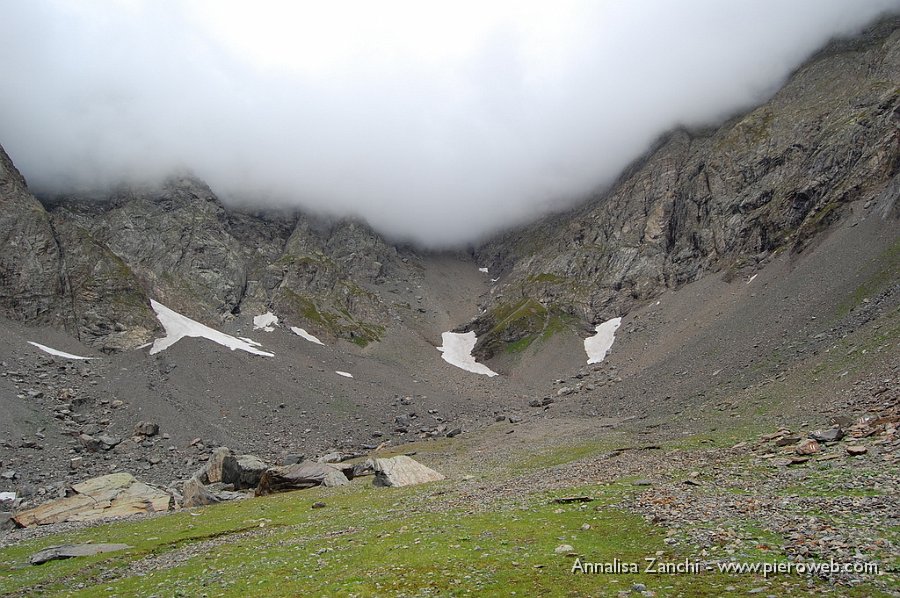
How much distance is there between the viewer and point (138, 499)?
5184cm

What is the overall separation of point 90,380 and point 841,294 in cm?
13199

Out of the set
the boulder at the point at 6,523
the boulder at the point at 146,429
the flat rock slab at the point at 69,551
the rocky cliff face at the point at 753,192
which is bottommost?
the boulder at the point at 6,523

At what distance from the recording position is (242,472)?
2367 inches

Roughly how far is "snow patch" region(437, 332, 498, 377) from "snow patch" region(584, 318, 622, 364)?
28616 mm

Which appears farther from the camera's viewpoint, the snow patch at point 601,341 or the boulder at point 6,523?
the snow patch at point 601,341

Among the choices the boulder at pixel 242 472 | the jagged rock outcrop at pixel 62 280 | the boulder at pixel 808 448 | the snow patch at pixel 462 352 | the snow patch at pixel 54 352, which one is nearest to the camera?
the boulder at pixel 808 448

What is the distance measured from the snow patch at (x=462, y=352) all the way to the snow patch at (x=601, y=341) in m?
28.6

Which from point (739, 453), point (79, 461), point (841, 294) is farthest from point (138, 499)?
point (841, 294)

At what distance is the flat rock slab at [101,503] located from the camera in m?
46.8

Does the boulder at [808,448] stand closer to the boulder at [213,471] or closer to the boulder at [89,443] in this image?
the boulder at [213,471]

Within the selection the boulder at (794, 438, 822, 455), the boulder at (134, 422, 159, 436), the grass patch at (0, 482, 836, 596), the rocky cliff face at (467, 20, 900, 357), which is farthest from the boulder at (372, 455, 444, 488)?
the rocky cliff face at (467, 20, 900, 357)

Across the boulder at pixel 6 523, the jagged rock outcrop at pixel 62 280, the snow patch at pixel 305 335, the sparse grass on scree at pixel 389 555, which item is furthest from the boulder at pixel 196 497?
the snow patch at pixel 305 335

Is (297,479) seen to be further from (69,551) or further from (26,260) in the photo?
(26,260)

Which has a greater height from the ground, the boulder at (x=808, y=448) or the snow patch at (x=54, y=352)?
the snow patch at (x=54, y=352)
